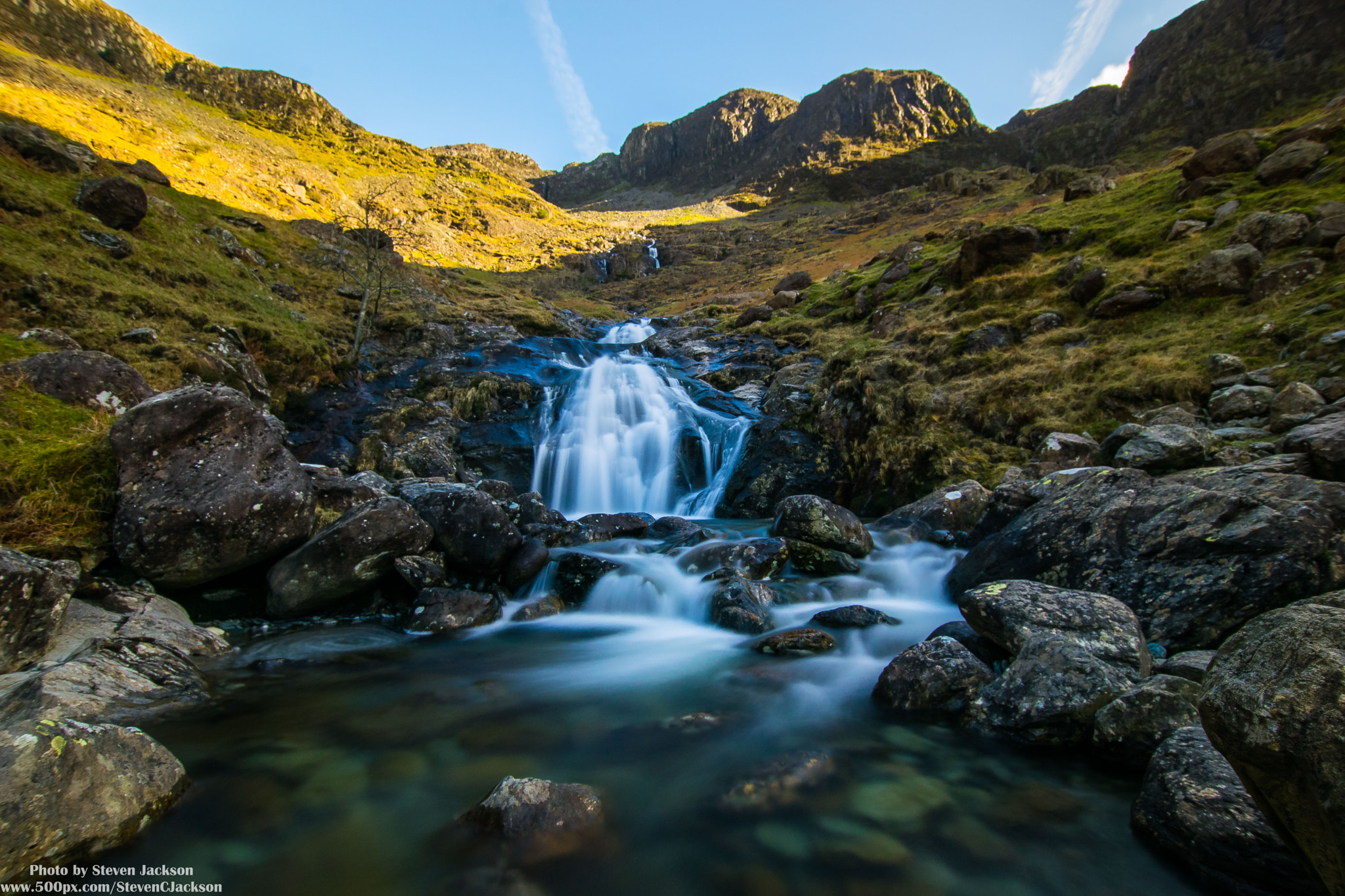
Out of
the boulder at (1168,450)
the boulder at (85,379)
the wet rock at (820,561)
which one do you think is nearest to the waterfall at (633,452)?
the wet rock at (820,561)

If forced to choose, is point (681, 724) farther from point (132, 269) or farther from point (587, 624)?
point (132, 269)

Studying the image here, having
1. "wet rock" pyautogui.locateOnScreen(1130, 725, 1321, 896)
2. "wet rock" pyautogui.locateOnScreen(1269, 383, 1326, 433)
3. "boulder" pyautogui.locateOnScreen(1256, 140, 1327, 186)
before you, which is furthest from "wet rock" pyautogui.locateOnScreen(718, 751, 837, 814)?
"boulder" pyautogui.locateOnScreen(1256, 140, 1327, 186)

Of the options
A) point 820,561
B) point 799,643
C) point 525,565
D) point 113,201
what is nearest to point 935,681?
A: point 799,643

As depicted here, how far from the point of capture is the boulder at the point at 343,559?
677 centimetres

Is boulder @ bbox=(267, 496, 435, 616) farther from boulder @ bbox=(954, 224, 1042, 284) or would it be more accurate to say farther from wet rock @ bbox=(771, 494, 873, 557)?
boulder @ bbox=(954, 224, 1042, 284)

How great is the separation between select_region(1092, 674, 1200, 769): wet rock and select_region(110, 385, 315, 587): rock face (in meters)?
8.83

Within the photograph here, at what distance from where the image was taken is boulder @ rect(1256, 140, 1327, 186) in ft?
46.0

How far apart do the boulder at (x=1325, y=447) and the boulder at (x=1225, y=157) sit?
16775 millimetres

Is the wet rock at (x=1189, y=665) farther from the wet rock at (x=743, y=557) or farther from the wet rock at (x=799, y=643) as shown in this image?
the wet rock at (x=743, y=557)

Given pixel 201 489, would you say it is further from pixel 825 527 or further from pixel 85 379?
pixel 825 527

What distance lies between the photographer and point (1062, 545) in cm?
597

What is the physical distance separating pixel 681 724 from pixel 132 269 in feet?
64.6

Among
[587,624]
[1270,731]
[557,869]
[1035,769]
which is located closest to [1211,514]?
[1035,769]

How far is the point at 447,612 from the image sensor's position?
23.9ft
